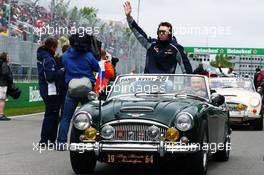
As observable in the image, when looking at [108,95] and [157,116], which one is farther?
[108,95]

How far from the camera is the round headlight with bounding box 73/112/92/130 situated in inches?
300

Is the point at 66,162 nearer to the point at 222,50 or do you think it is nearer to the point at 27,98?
the point at 27,98

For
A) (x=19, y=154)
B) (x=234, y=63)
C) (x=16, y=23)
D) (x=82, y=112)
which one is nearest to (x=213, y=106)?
(x=82, y=112)

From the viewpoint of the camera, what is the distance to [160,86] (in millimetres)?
8836

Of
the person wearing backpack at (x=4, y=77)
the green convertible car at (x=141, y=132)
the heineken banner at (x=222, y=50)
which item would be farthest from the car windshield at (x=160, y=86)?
the heineken banner at (x=222, y=50)

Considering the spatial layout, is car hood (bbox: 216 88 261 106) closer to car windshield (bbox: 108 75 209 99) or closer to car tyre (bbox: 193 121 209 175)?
car windshield (bbox: 108 75 209 99)

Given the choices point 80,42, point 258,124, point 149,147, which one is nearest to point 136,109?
point 149,147

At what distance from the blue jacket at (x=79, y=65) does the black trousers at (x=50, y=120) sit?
0.45m

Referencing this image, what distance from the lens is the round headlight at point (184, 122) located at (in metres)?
7.41

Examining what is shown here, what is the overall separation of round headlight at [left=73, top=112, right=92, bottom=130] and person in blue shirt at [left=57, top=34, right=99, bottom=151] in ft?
8.73

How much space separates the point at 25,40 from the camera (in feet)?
76.6

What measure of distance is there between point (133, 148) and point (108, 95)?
5.62 feet

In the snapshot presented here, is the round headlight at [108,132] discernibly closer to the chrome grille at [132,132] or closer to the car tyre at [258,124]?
the chrome grille at [132,132]

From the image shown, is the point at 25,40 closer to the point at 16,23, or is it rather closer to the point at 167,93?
the point at 16,23
